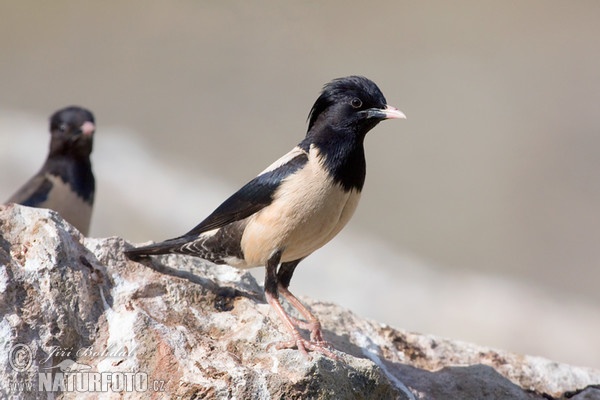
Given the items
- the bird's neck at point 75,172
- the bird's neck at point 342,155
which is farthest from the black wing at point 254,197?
the bird's neck at point 75,172

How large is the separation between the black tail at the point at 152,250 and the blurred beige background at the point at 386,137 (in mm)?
7168

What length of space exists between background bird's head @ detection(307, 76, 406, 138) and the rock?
134 cm

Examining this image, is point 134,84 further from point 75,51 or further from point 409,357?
point 409,357

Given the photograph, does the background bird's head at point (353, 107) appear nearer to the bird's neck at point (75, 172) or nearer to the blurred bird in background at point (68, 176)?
the blurred bird in background at point (68, 176)

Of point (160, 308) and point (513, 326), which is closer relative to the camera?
point (160, 308)

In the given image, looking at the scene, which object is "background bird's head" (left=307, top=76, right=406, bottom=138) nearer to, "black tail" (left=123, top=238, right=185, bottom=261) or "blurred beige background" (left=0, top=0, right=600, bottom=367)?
"black tail" (left=123, top=238, right=185, bottom=261)

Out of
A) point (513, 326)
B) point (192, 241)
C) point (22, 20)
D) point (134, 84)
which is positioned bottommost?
point (513, 326)

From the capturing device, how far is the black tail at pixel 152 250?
6.54 m

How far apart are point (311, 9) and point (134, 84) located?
226 inches

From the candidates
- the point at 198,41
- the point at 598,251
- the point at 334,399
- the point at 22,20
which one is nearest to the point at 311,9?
the point at 198,41

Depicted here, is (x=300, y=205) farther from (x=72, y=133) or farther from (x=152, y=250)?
(x=72, y=133)

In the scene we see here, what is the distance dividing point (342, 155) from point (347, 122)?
0.32 meters

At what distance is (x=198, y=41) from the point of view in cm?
2614

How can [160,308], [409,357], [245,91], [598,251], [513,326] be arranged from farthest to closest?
[245,91]
[598,251]
[513,326]
[409,357]
[160,308]
